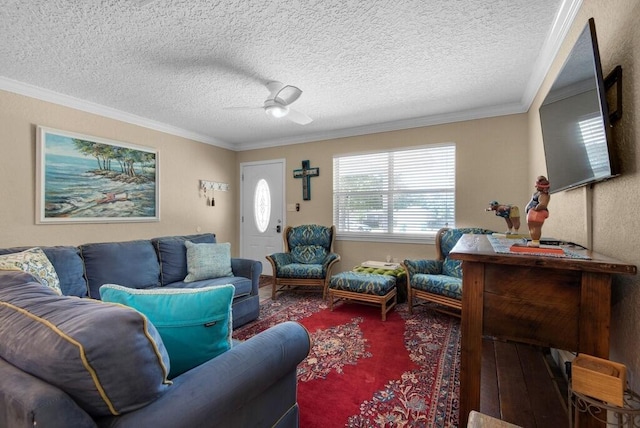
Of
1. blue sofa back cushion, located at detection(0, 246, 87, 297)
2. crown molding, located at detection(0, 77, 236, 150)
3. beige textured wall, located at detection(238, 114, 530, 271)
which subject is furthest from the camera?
beige textured wall, located at detection(238, 114, 530, 271)

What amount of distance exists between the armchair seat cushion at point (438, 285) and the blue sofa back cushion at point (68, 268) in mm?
3088

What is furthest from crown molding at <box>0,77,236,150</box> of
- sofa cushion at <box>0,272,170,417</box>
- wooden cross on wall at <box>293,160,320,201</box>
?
sofa cushion at <box>0,272,170,417</box>

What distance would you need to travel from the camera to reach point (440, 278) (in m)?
3.09

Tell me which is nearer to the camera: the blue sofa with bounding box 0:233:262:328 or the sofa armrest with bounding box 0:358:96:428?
the sofa armrest with bounding box 0:358:96:428

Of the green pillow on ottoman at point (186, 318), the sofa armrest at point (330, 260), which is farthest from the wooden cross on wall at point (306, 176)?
the green pillow on ottoman at point (186, 318)

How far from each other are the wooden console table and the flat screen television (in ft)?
1.52

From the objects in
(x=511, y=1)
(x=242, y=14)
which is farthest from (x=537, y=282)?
(x=242, y=14)

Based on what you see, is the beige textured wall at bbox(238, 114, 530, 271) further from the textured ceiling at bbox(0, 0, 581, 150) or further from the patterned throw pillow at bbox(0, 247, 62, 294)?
the patterned throw pillow at bbox(0, 247, 62, 294)

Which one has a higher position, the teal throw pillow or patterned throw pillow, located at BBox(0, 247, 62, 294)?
patterned throw pillow, located at BBox(0, 247, 62, 294)

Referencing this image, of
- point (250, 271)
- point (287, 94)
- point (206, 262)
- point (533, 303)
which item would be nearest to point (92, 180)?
point (206, 262)

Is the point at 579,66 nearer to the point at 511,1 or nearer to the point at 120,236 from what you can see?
the point at 511,1

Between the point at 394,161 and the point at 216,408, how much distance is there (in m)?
3.92

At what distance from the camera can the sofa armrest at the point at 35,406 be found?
0.60 m

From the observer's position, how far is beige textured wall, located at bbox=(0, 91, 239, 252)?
2861 mm
